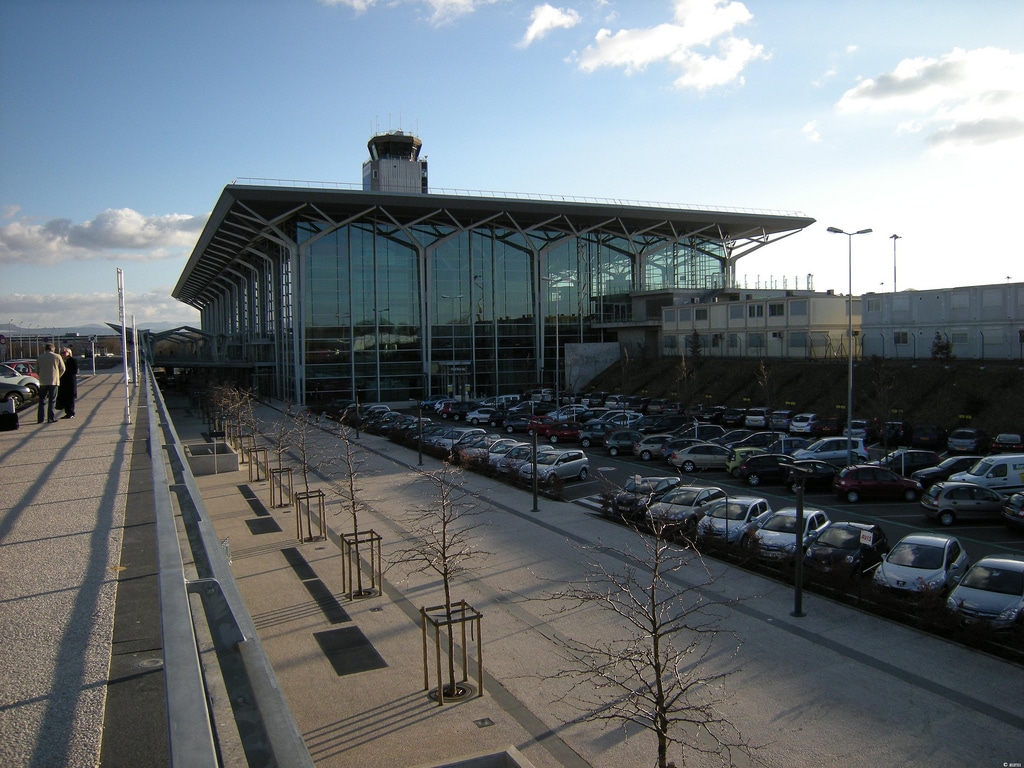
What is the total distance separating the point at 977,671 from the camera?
10586mm

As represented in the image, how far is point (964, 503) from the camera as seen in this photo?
64.9 ft

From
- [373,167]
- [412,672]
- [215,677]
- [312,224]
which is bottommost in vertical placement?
[412,672]

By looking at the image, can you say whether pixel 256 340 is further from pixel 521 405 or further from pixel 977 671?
pixel 977 671

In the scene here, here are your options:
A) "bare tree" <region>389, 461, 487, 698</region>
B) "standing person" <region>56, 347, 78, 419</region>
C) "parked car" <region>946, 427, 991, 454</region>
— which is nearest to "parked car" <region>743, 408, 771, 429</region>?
"parked car" <region>946, 427, 991, 454</region>

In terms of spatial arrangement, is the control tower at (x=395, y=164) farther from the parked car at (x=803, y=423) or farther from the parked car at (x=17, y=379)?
the parked car at (x=17, y=379)

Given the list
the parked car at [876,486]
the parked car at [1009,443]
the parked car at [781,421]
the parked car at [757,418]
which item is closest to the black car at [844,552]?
the parked car at [876,486]

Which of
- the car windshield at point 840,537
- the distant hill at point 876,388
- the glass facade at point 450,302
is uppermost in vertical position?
the glass facade at point 450,302

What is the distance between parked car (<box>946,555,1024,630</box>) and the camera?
468 inches

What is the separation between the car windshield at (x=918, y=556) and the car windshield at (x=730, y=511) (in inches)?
157

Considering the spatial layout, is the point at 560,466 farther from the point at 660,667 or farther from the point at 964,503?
the point at 660,667

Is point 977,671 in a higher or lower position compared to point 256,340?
lower

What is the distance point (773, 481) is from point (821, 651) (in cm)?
1530

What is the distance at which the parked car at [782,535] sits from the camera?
624 inches

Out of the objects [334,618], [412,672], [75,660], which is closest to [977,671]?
[412,672]
